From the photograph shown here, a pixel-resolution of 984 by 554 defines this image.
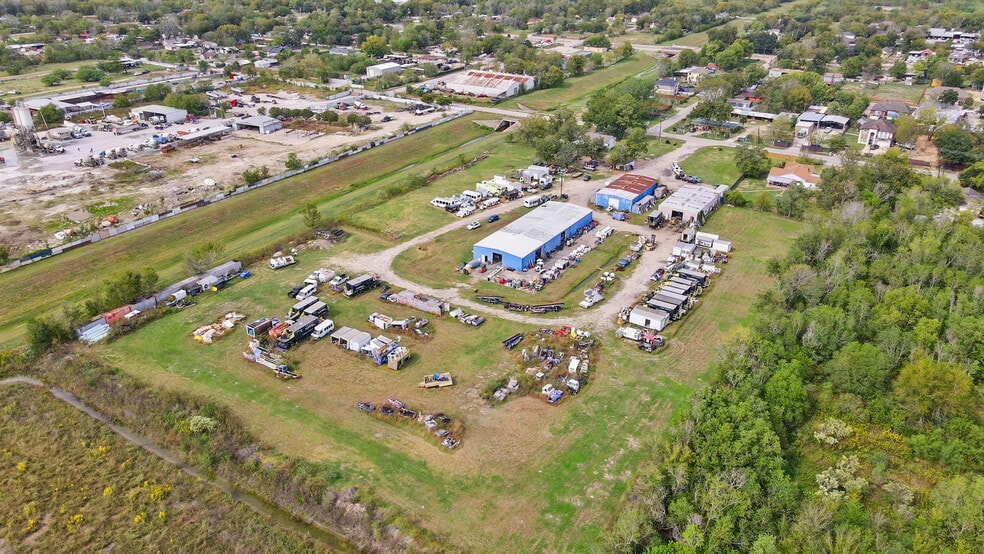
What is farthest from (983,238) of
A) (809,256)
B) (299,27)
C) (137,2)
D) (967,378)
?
(137,2)

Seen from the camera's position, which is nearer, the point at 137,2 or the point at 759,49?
the point at 759,49

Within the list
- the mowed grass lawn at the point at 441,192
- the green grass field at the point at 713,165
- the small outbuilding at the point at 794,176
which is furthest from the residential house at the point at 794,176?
the mowed grass lawn at the point at 441,192

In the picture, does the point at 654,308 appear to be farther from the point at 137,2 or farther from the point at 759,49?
the point at 137,2

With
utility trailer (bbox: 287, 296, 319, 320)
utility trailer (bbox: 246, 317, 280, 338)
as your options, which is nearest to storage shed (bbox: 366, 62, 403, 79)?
utility trailer (bbox: 287, 296, 319, 320)

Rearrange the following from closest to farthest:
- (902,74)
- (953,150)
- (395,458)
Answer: (395,458) < (953,150) < (902,74)

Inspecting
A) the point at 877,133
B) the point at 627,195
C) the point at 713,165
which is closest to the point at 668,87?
the point at 877,133

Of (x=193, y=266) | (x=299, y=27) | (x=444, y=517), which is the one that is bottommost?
(x=444, y=517)

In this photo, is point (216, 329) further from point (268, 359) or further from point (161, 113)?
point (161, 113)

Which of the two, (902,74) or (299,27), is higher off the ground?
(299,27)
